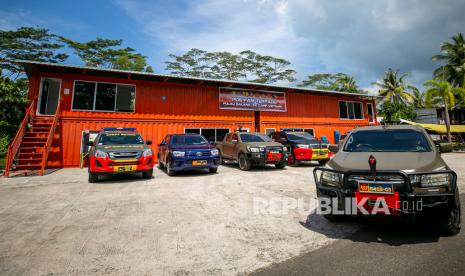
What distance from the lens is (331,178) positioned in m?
3.49

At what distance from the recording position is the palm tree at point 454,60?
32656 millimetres

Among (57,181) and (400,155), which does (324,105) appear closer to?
(400,155)

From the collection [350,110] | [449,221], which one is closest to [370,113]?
[350,110]

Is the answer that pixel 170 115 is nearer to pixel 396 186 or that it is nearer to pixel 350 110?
pixel 396 186

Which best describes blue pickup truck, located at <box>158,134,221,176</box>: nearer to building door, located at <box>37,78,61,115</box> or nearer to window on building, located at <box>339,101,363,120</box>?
building door, located at <box>37,78,61,115</box>

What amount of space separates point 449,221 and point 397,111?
138 ft

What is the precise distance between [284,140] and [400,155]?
27.7 ft

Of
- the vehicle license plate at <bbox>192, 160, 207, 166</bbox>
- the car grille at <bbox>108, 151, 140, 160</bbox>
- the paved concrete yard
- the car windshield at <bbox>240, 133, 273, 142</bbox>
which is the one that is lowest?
the paved concrete yard

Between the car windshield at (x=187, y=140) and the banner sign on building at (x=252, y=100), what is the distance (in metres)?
7.23

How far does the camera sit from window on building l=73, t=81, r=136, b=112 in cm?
1316

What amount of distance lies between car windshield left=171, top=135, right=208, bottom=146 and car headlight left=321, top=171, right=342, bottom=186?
20.7ft

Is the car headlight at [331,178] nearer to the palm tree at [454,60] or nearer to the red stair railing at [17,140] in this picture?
the red stair railing at [17,140]

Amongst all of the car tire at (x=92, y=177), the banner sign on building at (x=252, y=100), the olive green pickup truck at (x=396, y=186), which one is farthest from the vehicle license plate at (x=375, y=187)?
the banner sign on building at (x=252, y=100)
